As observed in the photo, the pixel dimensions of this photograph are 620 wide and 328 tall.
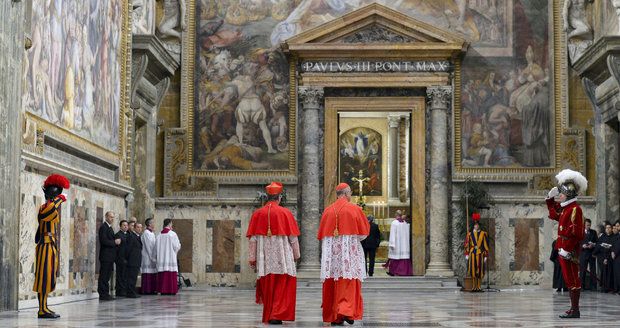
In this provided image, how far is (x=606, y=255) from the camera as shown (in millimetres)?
23391

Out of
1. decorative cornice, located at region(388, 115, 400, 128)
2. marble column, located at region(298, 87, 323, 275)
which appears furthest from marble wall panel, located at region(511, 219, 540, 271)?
decorative cornice, located at region(388, 115, 400, 128)

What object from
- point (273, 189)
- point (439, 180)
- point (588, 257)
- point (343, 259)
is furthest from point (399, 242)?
point (343, 259)

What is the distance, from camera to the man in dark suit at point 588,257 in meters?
24.0

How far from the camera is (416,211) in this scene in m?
26.9

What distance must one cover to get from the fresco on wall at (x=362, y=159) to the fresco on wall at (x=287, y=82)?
9.83m

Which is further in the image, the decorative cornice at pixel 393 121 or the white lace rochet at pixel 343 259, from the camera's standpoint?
the decorative cornice at pixel 393 121

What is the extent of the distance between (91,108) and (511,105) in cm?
1176

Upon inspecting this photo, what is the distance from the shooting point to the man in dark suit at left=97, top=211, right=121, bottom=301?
63.6ft

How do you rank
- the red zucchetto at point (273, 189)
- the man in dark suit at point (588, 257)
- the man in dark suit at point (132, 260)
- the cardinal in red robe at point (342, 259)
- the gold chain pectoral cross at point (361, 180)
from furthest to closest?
the gold chain pectoral cross at point (361, 180), the man in dark suit at point (588, 257), the man in dark suit at point (132, 260), the red zucchetto at point (273, 189), the cardinal in red robe at point (342, 259)

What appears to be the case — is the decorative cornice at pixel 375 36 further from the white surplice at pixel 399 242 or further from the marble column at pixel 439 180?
the white surplice at pixel 399 242

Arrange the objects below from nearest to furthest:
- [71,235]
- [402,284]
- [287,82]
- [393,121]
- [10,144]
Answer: [10,144] < [71,235] < [402,284] < [287,82] < [393,121]

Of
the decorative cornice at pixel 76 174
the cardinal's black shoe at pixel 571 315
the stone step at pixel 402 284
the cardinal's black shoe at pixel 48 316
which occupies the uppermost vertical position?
the decorative cornice at pixel 76 174

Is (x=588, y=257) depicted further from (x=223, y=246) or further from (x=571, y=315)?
(x=571, y=315)

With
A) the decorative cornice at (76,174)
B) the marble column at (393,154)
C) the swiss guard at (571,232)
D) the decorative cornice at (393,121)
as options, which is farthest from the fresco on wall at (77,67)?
the marble column at (393,154)
